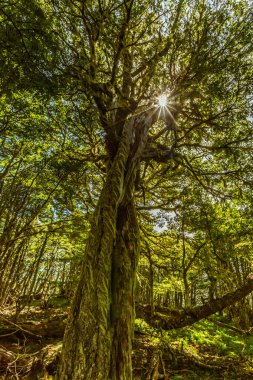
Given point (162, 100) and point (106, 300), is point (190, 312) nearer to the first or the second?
point (106, 300)

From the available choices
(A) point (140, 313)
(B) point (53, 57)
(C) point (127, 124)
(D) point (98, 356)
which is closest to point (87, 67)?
(B) point (53, 57)

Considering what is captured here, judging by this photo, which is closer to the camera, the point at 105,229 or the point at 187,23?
the point at 105,229

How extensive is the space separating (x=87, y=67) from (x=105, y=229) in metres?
2.66

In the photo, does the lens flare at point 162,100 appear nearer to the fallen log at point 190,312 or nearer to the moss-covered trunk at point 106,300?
the moss-covered trunk at point 106,300

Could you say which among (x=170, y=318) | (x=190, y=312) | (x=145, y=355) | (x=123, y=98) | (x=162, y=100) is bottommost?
(x=145, y=355)

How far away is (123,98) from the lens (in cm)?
447

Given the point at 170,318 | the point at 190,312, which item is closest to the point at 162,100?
the point at 190,312

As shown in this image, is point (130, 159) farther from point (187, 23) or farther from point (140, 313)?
point (140, 313)

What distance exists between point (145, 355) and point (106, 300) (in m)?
3.57

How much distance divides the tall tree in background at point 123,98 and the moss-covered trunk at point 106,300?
0.04ft

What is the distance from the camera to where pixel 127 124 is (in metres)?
5.58

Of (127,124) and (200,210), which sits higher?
(127,124)

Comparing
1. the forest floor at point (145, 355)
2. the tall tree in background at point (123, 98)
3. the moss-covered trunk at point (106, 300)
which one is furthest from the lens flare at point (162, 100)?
the forest floor at point (145, 355)

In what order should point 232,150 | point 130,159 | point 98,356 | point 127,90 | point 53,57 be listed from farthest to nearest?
point 127,90 → point 232,150 → point 130,159 → point 53,57 → point 98,356
